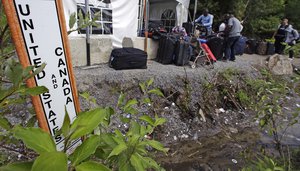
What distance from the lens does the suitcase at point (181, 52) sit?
5575 mm

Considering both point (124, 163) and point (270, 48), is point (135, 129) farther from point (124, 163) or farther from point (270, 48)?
point (270, 48)

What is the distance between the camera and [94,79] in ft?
12.8

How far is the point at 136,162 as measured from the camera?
533 mm

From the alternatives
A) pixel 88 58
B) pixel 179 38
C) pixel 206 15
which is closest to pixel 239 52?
pixel 206 15

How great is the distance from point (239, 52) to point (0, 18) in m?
9.38

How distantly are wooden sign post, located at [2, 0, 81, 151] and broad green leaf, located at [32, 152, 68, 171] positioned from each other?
28cm

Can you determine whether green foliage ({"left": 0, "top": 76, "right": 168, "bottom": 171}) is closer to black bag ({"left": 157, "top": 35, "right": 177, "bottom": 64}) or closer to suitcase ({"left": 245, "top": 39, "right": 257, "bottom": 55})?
black bag ({"left": 157, "top": 35, "right": 177, "bottom": 64})

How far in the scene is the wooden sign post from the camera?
517 mm

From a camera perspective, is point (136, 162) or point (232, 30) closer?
point (136, 162)

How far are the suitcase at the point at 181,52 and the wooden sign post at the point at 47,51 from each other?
512 centimetres

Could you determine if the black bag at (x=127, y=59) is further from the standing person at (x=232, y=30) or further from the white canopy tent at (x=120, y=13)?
the standing person at (x=232, y=30)

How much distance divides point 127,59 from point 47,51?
419 centimetres

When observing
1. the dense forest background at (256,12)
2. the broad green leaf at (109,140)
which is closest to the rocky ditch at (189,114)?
the broad green leaf at (109,140)

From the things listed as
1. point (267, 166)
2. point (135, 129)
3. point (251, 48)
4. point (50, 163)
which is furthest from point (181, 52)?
point (251, 48)
